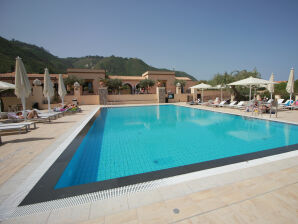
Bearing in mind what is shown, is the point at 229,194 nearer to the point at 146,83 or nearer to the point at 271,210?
the point at 271,210

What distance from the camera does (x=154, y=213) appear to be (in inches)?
64.7

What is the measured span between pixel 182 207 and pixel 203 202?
27 cm

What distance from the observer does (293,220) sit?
1.51m

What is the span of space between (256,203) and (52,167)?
3.21m

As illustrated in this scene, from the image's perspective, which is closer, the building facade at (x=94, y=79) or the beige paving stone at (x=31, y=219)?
the beige paving stone at (x=31, y=219)

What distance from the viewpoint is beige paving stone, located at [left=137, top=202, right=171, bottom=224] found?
1.55 meters

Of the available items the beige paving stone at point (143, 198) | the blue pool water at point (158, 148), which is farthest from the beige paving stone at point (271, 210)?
the blue pool water at point (158, 148)

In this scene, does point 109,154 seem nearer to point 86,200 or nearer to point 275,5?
point 86,200

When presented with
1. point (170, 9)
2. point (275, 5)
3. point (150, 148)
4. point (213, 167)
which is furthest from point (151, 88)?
point (213, 167)

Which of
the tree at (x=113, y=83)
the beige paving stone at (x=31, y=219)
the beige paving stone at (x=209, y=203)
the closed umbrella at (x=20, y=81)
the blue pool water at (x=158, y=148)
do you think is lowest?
→ the blue pool water at (x=158, y=148)

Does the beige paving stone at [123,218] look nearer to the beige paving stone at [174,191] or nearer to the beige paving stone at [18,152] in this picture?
the beige paving stone at [174,191]

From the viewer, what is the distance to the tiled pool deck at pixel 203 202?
158 centimetres

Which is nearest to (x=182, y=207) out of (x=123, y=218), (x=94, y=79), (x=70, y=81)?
(x=123, y=218)

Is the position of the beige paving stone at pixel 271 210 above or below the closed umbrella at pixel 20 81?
below
